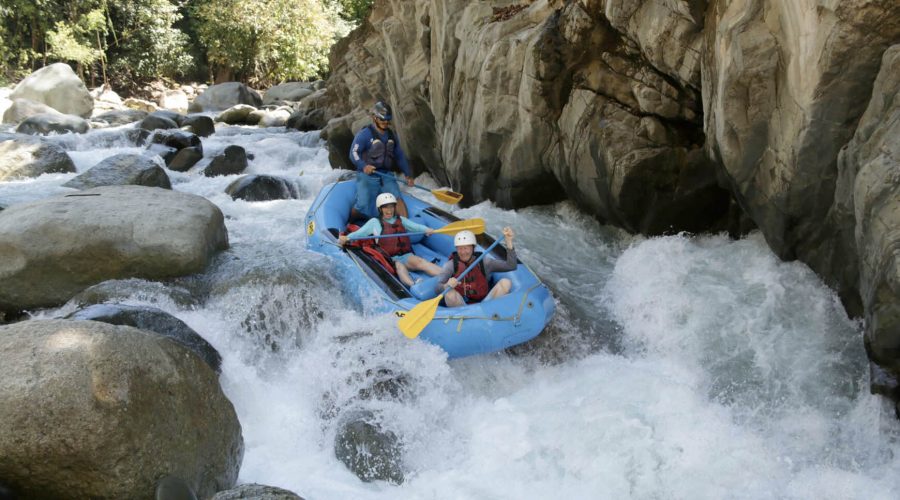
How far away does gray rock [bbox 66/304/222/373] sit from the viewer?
458 cm

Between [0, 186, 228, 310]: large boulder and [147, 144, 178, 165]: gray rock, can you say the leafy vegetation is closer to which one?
[147, 144, 178, 165]: gray rock

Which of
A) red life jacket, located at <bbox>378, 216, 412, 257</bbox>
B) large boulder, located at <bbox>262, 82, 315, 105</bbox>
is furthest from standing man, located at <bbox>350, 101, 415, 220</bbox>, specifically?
large boulder, located at <bbox>262, 82, 315, 105</bbox>

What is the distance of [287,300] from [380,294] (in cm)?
77

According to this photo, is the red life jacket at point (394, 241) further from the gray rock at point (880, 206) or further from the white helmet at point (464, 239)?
the gray rock at point (880, 206)

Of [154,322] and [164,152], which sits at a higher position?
[154,322]

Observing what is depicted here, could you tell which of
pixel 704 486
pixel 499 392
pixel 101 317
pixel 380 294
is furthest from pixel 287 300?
pixel 704 486

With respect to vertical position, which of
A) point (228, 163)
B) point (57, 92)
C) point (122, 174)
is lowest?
point (57, 92)

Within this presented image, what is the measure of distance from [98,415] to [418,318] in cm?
224

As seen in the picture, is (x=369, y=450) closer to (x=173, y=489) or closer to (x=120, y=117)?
(x=173, y=489)

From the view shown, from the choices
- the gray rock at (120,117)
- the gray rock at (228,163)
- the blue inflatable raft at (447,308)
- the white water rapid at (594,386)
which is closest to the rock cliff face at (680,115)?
the white water rapid at (594,386)

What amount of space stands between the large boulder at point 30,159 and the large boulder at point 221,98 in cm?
911

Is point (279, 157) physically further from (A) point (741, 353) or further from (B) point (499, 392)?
(A) point (741, 353)

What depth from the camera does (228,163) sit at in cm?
1131

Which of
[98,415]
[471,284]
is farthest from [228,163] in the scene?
[98,415]
